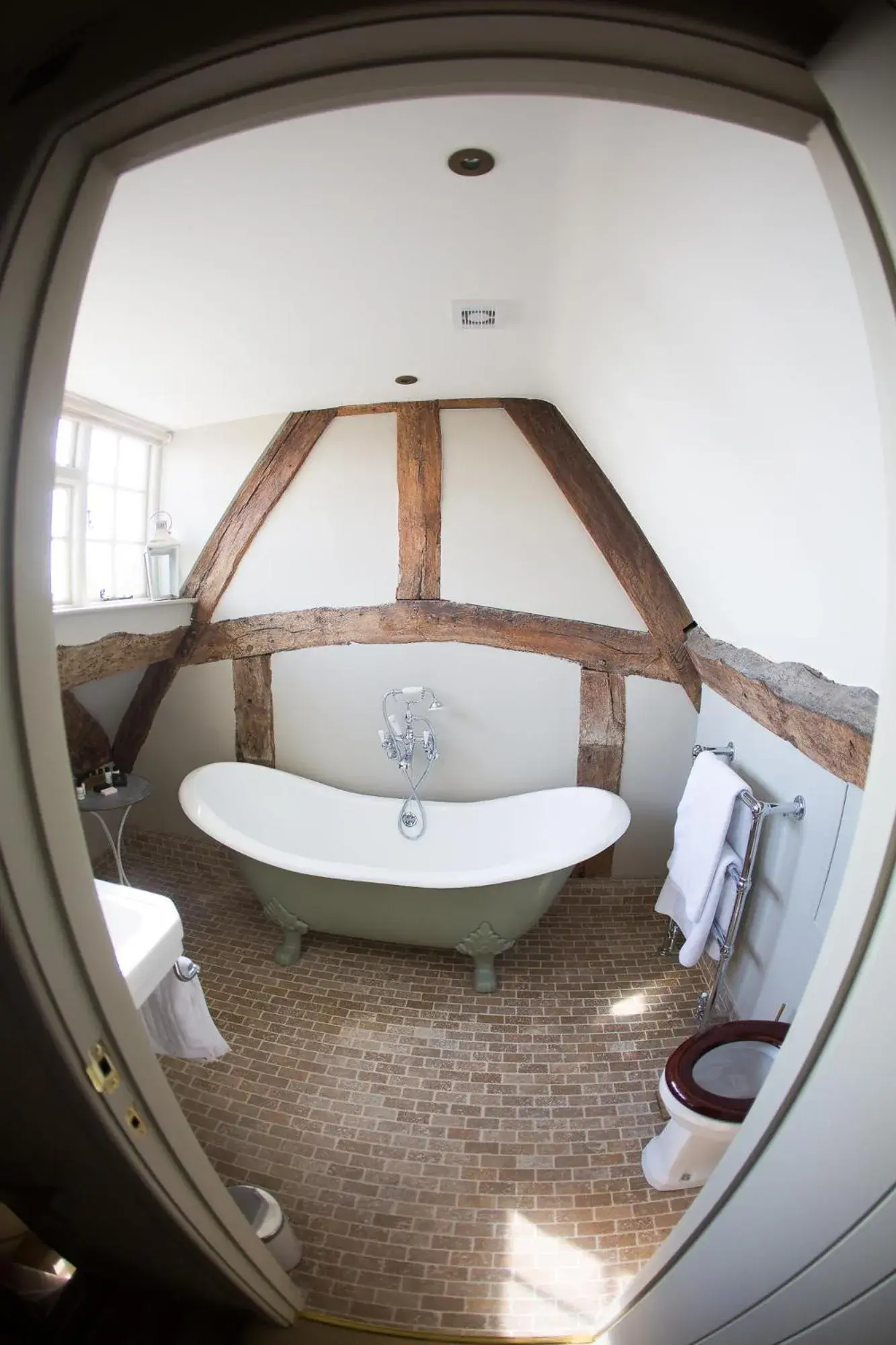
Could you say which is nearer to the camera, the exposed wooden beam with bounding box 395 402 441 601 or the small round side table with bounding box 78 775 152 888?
the small round side table with bounding box 78 775 152 888

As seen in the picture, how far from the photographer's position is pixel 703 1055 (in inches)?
61.1

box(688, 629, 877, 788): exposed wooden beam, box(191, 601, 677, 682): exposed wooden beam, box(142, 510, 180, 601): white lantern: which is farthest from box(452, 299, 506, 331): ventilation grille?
box(142, 510, 180, 601): white lantern

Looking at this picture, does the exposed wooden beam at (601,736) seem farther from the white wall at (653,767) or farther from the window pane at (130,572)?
the window pane at (130,572)

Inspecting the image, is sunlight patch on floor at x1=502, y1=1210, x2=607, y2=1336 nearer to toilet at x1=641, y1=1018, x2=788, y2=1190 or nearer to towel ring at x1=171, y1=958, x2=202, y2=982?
toilet at x1=641, y1=1018, x2=788, y2=1190

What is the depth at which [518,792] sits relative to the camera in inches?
112

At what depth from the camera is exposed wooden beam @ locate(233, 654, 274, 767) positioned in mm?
2996

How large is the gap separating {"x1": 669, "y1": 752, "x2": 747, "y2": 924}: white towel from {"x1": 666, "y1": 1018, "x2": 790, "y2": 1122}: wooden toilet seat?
42 cm

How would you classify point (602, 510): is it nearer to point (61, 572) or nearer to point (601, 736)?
point (601, 736)

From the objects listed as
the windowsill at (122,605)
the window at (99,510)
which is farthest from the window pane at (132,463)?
the windowsill at (122,605)

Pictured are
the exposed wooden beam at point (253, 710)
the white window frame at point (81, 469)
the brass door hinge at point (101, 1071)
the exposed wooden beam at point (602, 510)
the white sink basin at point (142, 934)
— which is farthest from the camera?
the exposed wooden beam at point (253, 710)

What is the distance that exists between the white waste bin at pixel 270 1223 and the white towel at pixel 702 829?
1.53m

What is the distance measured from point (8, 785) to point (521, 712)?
239 centimetres

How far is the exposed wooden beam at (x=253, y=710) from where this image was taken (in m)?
3.00

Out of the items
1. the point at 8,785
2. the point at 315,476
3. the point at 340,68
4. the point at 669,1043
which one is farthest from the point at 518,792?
the point at 340,68
